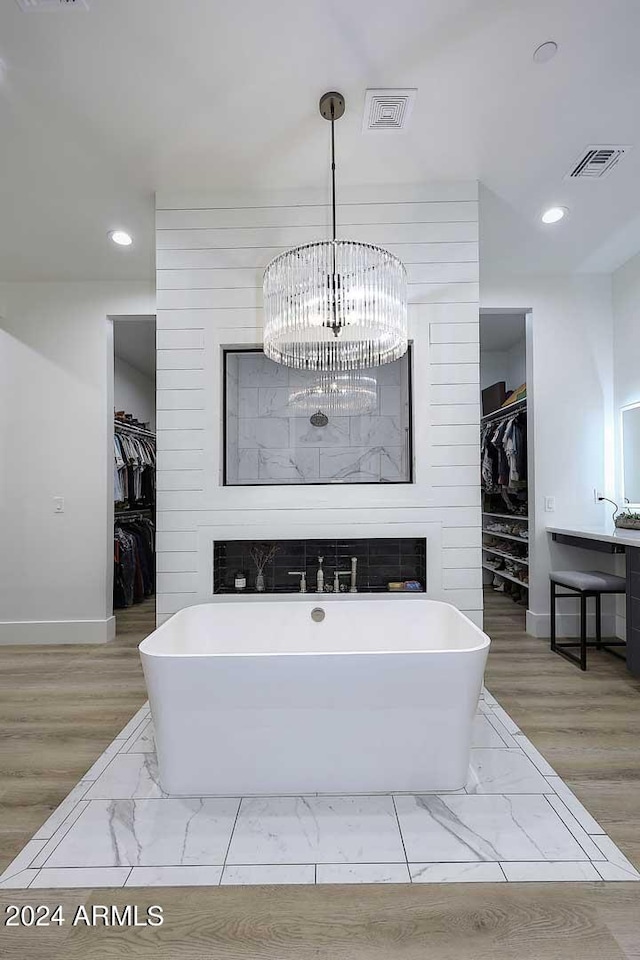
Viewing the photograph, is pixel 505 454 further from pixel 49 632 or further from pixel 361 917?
pixel 49 632

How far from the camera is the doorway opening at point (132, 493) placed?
487cm

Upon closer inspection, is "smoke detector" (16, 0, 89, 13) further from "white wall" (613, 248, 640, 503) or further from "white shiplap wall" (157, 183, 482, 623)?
"white wall" (613, 248, 640, 503)

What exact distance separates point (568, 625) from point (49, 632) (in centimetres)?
400

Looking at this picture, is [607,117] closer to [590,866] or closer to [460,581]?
[460,581]

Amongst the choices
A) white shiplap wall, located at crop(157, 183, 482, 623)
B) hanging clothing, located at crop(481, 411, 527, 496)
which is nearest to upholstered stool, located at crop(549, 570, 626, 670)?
white shiplap wall, located at crop(157, 183, 482, 623)

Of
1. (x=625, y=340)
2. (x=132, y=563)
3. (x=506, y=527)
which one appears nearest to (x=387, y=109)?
Answer: (x=625, y=340)

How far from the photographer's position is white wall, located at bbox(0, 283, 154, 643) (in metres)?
4.01

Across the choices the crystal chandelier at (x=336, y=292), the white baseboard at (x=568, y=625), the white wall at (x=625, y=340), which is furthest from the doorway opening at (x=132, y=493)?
the white wall at (x=625, y=340)

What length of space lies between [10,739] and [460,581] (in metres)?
2.37

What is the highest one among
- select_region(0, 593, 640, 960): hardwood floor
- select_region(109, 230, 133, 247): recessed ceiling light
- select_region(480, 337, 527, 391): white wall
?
select_region(109, 230, 133, 247): recessed ceiling light

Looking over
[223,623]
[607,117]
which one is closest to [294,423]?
[223,623]

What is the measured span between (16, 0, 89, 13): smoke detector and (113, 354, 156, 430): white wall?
4.08m

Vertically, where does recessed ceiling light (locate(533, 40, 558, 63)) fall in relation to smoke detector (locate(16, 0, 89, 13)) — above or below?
above

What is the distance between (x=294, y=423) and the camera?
3.07 meters
